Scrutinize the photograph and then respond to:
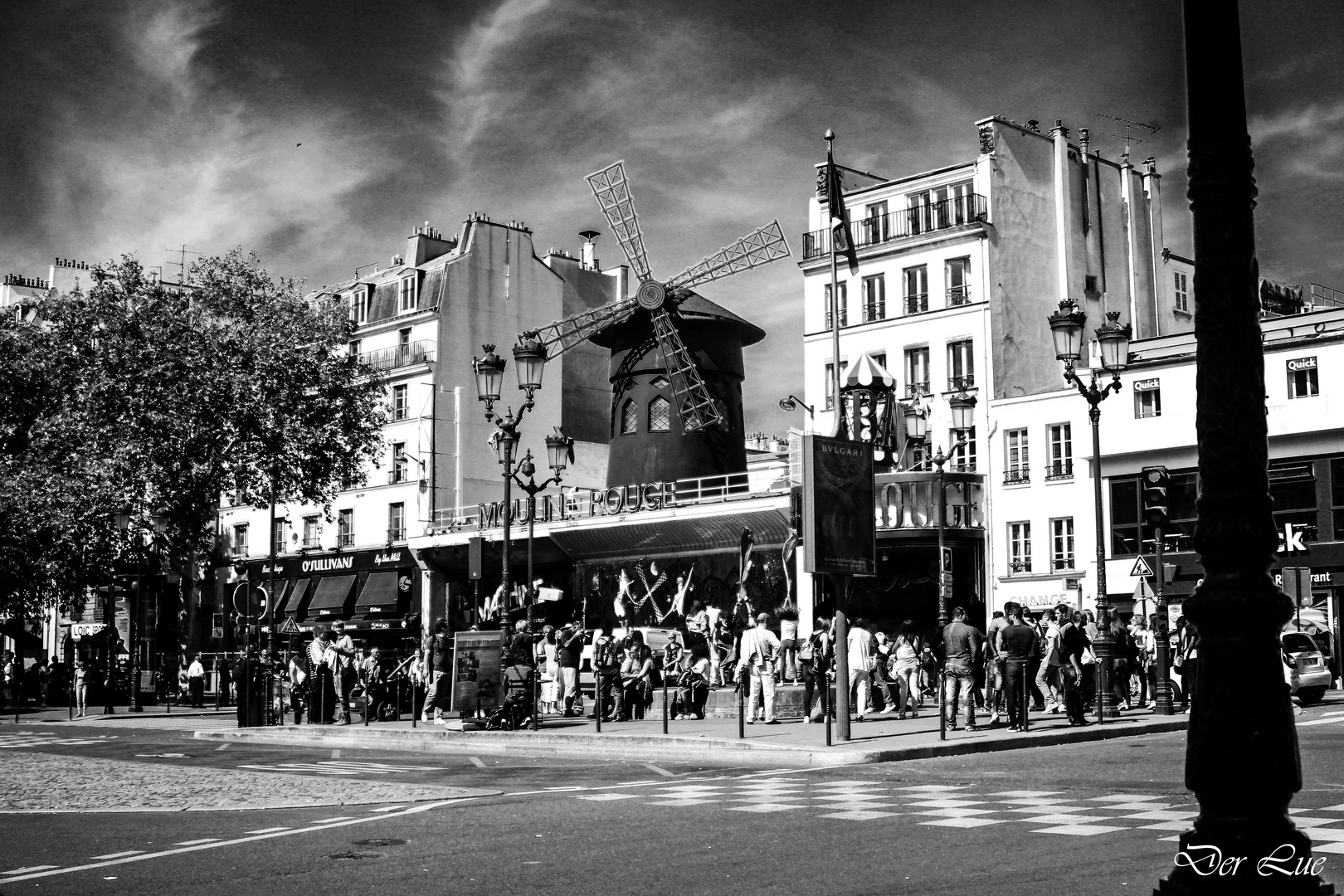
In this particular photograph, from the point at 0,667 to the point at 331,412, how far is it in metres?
12.4

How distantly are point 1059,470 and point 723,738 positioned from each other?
89.0ft

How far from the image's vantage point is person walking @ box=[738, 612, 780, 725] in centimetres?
2272

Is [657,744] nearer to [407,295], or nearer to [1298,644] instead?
[1298,644]

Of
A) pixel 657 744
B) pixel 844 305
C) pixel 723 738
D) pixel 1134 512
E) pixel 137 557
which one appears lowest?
pixel 657 744

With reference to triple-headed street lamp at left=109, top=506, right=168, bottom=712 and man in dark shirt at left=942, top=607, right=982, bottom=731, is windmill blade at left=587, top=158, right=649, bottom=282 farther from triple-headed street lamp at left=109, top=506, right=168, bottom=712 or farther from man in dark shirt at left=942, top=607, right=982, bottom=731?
man in dark shirt at left=942, top=607, right=982, bottom=731

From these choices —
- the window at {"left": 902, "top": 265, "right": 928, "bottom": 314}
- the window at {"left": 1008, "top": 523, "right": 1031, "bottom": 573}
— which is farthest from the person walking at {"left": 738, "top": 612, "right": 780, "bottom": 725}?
the window at {"left": 902, "top": 265, "right": 928, "bottom": 314}

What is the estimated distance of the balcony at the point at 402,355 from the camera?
187ft

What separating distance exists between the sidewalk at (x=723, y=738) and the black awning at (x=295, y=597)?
34.4 m

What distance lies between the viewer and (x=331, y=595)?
57.7 metres

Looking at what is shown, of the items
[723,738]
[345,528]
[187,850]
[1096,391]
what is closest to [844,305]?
[345,528]

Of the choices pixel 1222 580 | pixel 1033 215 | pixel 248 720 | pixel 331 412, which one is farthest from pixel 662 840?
pixel 1033 215

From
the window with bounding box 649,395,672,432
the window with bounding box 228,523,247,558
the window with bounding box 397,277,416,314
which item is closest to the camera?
the window with bounding box 649,395,672,432

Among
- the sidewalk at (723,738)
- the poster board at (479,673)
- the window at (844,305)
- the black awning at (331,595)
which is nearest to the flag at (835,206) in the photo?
the window at (844,305)

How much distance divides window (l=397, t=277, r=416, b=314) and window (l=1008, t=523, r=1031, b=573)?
2651 cm
